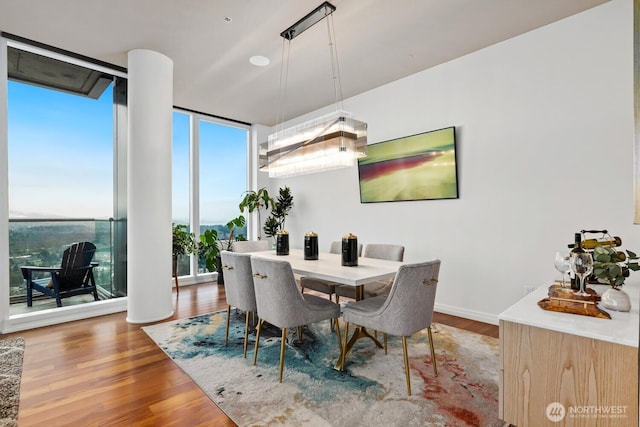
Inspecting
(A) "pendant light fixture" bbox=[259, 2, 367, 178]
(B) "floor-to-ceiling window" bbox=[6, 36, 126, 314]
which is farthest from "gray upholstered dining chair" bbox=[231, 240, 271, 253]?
(B) "floor-to-ceiling window" bbox=[6, 36, 126, 314]

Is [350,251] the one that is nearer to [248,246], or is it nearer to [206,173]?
[248,246]

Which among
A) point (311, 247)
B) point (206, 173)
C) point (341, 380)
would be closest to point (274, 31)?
point (311, 247)

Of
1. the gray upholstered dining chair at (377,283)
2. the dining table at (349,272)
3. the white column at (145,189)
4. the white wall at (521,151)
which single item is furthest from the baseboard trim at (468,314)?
the white column at (145,189)

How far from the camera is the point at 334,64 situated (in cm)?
390

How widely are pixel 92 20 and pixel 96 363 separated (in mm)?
3046

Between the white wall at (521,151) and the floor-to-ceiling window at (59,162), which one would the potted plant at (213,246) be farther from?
the white wall at (521,151)

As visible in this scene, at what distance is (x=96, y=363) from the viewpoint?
2.60 meters

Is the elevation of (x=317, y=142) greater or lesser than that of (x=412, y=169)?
greater

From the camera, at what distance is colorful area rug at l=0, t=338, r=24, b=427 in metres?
1.91

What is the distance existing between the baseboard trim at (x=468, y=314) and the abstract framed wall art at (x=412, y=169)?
4.23ft

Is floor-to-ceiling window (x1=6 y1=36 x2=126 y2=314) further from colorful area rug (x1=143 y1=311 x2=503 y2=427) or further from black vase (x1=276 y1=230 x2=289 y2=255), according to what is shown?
black vase (x1=276 y1=230 x2=289 y2=255)

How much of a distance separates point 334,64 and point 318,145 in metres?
1.45

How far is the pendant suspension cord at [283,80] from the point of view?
3.50 m

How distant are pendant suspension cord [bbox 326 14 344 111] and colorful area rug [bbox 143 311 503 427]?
9.69 ft
